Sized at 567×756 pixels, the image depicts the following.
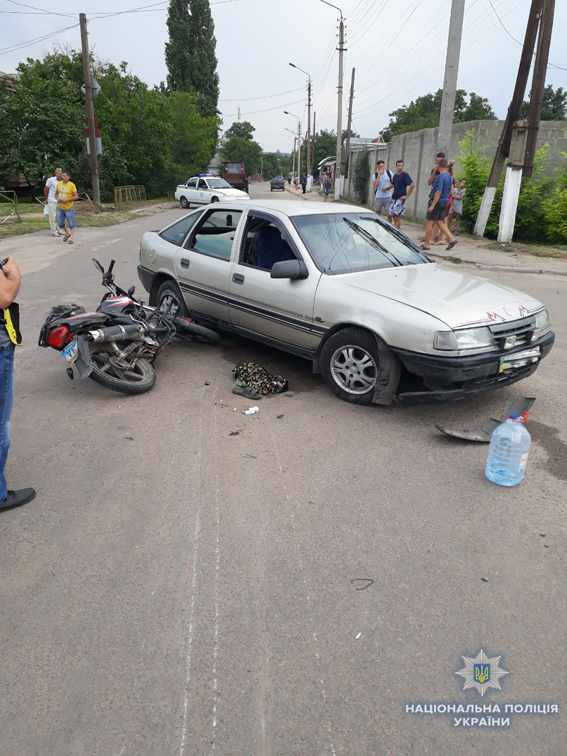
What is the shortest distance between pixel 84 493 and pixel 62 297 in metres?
6.05

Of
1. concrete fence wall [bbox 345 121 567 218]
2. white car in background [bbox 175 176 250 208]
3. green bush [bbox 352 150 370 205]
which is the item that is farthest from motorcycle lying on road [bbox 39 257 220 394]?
green bush [bbox 352 150 370 205]

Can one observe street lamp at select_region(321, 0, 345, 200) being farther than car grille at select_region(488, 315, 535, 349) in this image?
Yes

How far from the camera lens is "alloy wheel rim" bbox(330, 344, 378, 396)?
4695 millimetres

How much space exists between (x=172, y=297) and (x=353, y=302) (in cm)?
274

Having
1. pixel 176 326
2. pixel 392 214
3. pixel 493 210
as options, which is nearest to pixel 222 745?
pixel 176 326

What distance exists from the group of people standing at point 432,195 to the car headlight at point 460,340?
28.2 feet

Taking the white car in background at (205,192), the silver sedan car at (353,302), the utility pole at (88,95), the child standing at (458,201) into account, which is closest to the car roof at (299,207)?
the silver sedan car at (353,302)

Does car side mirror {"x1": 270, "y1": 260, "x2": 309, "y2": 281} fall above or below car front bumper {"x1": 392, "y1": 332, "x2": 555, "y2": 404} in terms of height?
above

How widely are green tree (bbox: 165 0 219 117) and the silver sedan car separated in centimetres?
5311

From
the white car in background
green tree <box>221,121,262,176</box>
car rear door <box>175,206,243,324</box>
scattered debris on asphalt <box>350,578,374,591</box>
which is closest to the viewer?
scattered debris on asphalt <box>350,578,374,591</box>

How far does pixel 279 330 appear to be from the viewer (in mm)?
5359

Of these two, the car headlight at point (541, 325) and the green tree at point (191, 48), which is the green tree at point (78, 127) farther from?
the car headlight at point (541, 325)

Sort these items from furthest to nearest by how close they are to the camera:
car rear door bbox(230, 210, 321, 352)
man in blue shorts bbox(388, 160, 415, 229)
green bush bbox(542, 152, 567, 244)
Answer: green bush bbox(542, 152, 567, 244)
man in blue shorts bbox(388, 160, 415, 229)
car rear door bbox(230, 210, 321, 352)

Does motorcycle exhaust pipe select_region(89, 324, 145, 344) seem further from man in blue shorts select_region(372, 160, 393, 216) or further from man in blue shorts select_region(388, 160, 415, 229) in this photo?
man in blue shorts select_region(372, 160, 393, 216)
